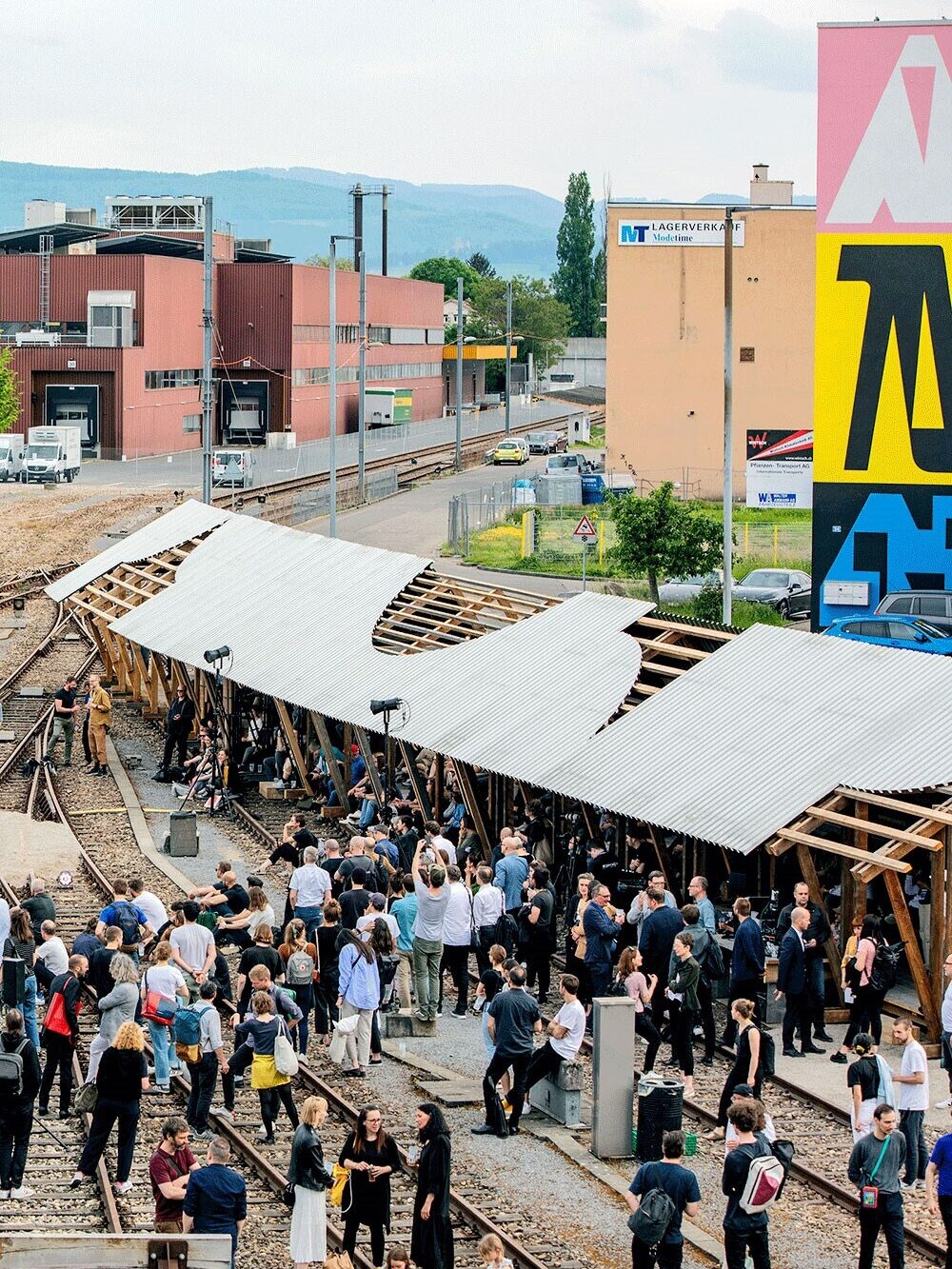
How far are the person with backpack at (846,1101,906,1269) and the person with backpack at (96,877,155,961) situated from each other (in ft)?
20.5

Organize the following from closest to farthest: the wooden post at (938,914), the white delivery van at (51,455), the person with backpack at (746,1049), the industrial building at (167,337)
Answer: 1. the person with backpack at (746,1049)
2. the wooden post at (938,914)
3. the white delivery van at (51,455)
4. the industrial building at (167,337)

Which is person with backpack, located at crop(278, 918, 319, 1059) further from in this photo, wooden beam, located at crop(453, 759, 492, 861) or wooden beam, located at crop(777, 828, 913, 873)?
wooden beam, located at crop(453, 759, 492, 861)

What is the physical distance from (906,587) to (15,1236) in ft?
91.1

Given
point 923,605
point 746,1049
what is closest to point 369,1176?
point 746,1049

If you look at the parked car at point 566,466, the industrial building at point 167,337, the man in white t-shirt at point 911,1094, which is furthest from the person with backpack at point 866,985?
the industrial building at point 167,337

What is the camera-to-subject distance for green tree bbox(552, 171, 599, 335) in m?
175

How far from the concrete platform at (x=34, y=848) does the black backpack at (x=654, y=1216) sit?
524 inches

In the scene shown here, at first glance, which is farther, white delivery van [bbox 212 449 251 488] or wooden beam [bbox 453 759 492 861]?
white delivery van [bbox 212 449 251 488]

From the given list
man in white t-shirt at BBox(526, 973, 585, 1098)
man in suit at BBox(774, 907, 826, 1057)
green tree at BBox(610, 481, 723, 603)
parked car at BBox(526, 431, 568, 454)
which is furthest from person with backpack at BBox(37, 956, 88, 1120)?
parked car at BBox(526, 431, 568, 454)

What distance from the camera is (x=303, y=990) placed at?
16.5 metres

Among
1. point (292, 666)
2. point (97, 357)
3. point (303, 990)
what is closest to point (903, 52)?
point (292, 666)

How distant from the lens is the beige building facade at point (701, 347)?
67.8 meters

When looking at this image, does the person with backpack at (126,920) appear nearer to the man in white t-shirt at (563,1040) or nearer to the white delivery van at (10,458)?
the man in white t-shirt at (563,1040)

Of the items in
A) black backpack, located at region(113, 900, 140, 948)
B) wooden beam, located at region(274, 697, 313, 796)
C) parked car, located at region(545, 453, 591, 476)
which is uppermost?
parked car, located at region(545, 453, 591, 476)
